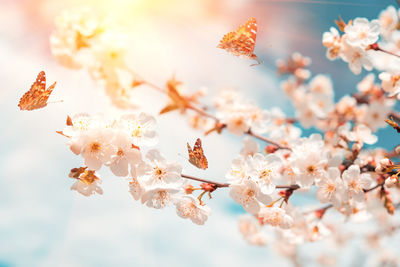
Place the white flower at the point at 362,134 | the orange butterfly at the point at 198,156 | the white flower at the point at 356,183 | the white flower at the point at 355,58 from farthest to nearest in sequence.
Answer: the white flower at the point at 362,134 → the white flower at the point at 355,58 → the white flower at the point at 356,183 → the orange butterfly at the point at 198,156

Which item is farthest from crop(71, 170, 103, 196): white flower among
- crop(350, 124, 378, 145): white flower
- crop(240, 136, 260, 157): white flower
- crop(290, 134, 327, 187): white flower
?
crop(350, 124, 378, 145): white flower

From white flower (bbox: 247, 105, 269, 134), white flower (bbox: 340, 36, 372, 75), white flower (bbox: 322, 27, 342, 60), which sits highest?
white flower (bbox: 322, 27, 342, 60)

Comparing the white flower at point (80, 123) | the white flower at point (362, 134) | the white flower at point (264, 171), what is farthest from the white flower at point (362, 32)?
the white flower at point (80, 123)

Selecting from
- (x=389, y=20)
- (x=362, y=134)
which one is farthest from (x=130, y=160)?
(x=389, y=20)

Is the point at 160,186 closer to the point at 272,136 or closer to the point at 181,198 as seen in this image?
the point at 181,198

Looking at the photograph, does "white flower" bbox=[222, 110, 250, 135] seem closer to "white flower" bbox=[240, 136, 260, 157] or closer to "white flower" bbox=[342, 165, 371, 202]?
"white flower" bbox=[240, 136, 260, 157]

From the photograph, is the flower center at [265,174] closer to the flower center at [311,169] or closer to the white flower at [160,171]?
the flower center at [311,169]

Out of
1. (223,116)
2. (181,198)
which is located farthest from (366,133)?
(181,198)
